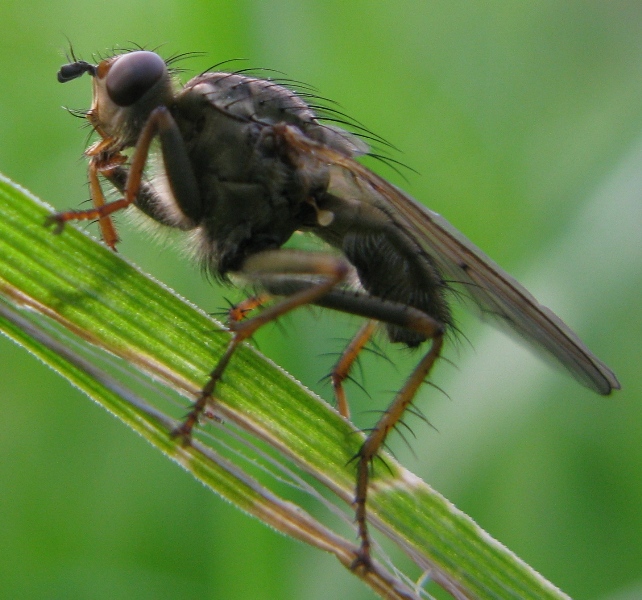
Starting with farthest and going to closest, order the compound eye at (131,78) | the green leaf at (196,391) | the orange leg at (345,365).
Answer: the orange leg at (345,365)
the compound eye at (131,78)
the green leaf at (196,391)

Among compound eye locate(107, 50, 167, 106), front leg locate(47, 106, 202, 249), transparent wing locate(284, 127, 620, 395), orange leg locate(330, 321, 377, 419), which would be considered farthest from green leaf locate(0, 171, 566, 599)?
orange leg locate(330, 321, 377, 419)

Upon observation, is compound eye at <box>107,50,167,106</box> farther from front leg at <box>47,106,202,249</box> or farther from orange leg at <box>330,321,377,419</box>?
orange leg at <box>330,321,377,419</box>

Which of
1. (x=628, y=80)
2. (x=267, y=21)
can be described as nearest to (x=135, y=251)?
(x=267, y=21)

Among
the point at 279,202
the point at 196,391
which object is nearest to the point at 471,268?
the point at 279,202

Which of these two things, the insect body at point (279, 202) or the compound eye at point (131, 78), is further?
the compound eye at point (131, 78)

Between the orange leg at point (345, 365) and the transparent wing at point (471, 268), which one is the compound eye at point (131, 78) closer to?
the transparent wing at point (471, 268)

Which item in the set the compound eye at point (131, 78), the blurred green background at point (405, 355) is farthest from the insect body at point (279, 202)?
the blurred green background at point (405, 355)

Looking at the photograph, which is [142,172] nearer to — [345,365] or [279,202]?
[279,202]
